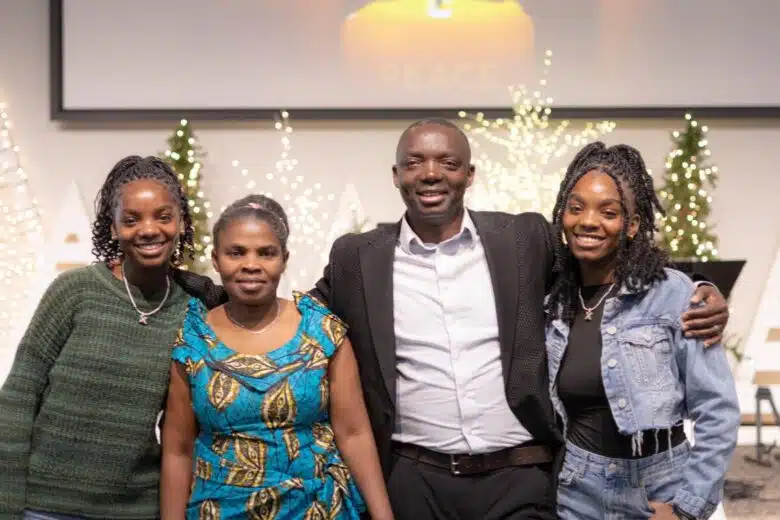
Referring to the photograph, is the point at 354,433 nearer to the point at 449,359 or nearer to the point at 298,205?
the point at 449,359

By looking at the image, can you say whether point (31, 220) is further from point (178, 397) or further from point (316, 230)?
point (178, 397)

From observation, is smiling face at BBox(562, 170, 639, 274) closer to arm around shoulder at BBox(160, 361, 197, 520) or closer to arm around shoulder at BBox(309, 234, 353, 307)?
arm around shoulder at BBox(309, 234, 353, 307)

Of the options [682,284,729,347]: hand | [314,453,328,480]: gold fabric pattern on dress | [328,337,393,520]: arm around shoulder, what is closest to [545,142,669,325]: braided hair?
[682,284,729,347]: hand

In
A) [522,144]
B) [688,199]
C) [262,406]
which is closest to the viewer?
[262,406]

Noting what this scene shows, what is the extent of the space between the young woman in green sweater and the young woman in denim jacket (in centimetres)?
85

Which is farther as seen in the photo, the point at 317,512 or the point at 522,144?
the point at 522,144

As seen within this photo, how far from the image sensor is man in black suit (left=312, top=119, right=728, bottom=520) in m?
2.29

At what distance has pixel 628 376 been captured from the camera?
2.14 meters

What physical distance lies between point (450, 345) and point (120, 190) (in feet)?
2.55

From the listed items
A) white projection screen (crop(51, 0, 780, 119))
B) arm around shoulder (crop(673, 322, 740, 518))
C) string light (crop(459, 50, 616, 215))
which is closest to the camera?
arm around shoulder (crop(673, 322, 740, 518))

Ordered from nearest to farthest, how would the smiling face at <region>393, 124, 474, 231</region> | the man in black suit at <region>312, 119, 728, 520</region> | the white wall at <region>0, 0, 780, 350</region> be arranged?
the man in black suit at <region>312, 119, 728, 520</region>, the smiling face at <region>393, 124, 474, 231</region>, the white wall at <region>0, 0, 780, 350</region>

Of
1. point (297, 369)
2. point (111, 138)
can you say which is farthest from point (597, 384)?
point (111, 138)

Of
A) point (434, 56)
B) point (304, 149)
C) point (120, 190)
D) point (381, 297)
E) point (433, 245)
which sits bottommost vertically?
point (381, 297)

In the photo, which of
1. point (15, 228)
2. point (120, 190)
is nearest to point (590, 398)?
point (120, 190)
